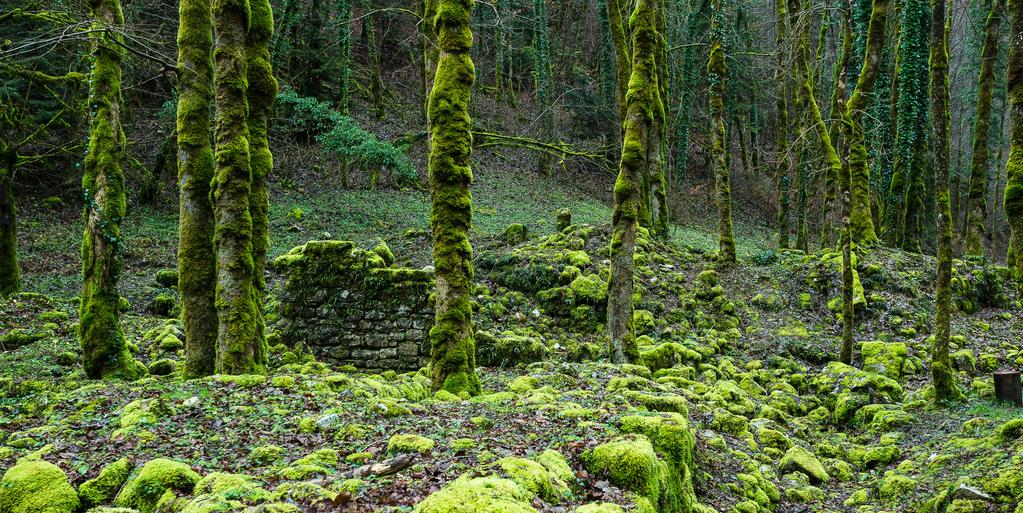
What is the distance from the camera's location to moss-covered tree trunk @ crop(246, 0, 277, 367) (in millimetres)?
7176

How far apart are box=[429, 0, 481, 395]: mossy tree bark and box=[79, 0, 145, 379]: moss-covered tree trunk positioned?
4.55 m

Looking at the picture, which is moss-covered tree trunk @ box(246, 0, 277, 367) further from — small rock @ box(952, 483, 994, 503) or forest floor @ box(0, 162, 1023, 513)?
small rock @ box(952, 483, 994, 503)

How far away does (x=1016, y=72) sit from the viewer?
6.17 meters

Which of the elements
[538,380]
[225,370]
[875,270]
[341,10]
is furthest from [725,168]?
[341,10]

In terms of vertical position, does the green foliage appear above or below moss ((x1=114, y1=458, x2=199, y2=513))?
above

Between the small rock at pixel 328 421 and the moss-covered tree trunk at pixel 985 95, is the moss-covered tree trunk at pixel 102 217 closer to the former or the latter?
the small rock at pixel 328 421

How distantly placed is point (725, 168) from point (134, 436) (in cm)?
1404

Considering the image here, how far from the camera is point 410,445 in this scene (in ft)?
12.8

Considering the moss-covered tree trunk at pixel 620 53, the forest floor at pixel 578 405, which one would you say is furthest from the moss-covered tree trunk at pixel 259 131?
the moss-covered tree trunk at pixel 620 53

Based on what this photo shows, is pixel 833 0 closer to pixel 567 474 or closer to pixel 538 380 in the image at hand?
pixel 538 380

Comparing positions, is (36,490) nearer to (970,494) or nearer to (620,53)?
(970,494)

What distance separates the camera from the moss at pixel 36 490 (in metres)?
3.19

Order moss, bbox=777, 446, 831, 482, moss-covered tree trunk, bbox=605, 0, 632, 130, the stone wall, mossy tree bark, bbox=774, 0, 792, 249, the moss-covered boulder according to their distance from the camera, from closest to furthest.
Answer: moss, bbox=777, 446, 831, 482 → the moss-covered boulder → the stone wall → moss-covered tree trunk, bbox=605, 0, 632, 130 → mossy tree bark, bbox=774, 0, 792, 249

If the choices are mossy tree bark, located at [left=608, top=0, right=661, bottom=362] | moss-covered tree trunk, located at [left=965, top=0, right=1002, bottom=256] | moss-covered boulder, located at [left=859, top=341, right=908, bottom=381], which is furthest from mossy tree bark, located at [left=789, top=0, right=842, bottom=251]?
mossy tree bark, located at [left=608, top=0, right=661, bottom=362]
